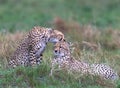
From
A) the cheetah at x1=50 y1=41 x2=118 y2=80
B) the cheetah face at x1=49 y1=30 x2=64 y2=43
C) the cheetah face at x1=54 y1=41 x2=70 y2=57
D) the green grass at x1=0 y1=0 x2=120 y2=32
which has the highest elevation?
the green grass at x1=0 y1=0 x2=120 y2=32

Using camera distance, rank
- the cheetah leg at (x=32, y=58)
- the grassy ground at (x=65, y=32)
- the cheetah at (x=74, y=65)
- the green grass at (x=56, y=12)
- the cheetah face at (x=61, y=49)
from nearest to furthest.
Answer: the grassy ground at (x=65, y=32)
the cheetah at (x=74, y=65)
the cheetah leg at (x=32, y=58)
the cheetah face at (x=61, y=49)
the green grass at (x=56, y=12)

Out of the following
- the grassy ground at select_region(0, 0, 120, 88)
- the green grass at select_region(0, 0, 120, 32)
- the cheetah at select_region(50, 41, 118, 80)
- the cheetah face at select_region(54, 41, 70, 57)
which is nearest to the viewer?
the grassy ground at select_region(0, 0, 120, 88)

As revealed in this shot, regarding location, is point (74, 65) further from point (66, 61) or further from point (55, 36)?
point (55, 36)

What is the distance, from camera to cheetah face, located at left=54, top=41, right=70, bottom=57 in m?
8.53

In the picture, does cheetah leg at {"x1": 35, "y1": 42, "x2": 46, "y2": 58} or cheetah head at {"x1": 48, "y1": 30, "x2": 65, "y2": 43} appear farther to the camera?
cheetah head at {"x1": 48, "y1": 30, "x2": 65, "y2": 43}

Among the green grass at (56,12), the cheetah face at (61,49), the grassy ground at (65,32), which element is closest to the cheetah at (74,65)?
the cheetah face at (61,49)

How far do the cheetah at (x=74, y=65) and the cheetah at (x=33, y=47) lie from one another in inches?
6.5

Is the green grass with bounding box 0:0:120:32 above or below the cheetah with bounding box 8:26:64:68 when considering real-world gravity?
above

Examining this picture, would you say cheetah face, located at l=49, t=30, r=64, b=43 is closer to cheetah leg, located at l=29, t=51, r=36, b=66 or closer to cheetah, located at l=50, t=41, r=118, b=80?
cheetah, located at l=50, t=41, r=118, b=80

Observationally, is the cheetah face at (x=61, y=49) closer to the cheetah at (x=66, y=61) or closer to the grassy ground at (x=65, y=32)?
the cheetah at (x=66, y=61)

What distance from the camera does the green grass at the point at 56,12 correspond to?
48.4ft

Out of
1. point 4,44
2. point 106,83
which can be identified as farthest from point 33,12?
point 106,83

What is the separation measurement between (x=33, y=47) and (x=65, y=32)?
3.89m

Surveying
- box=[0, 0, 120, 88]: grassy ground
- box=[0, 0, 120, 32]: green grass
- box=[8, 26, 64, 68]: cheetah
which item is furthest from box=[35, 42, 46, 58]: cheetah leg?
box=[0, 0, 120, 32]: green grass
